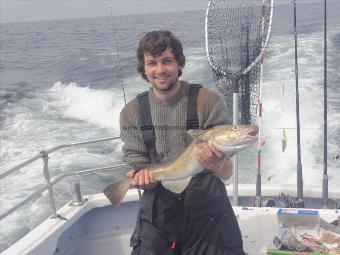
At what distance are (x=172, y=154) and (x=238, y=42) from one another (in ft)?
17.7

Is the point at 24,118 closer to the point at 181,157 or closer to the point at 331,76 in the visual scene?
the point at 331,76

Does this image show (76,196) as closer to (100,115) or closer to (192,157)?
(192,157)

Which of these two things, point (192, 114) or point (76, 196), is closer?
point (192, 114)

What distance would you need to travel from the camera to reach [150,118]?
299 cm

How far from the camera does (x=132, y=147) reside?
10.1 ft

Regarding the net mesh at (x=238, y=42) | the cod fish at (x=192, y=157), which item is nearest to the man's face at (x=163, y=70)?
the cod fish at (x=192, y=157)

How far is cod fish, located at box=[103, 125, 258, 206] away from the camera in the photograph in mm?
2609

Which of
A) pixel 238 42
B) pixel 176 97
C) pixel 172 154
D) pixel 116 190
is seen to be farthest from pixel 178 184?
pixel 238 42

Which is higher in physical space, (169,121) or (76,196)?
(169,121)

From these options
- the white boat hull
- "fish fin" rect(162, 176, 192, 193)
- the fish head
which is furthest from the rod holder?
the fish head

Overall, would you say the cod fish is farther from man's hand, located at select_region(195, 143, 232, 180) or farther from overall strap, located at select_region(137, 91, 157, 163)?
overall strap, located at select_region(137, 91, 157, 163)

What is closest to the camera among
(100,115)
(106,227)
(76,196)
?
(76,196)

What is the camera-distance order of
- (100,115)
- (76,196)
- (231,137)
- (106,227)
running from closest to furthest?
(231,137) → (76,196) → (106,227) → (100,115)

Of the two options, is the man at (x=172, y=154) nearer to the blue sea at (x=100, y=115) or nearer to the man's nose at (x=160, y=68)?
the man's nose at (x=160, y=68)
